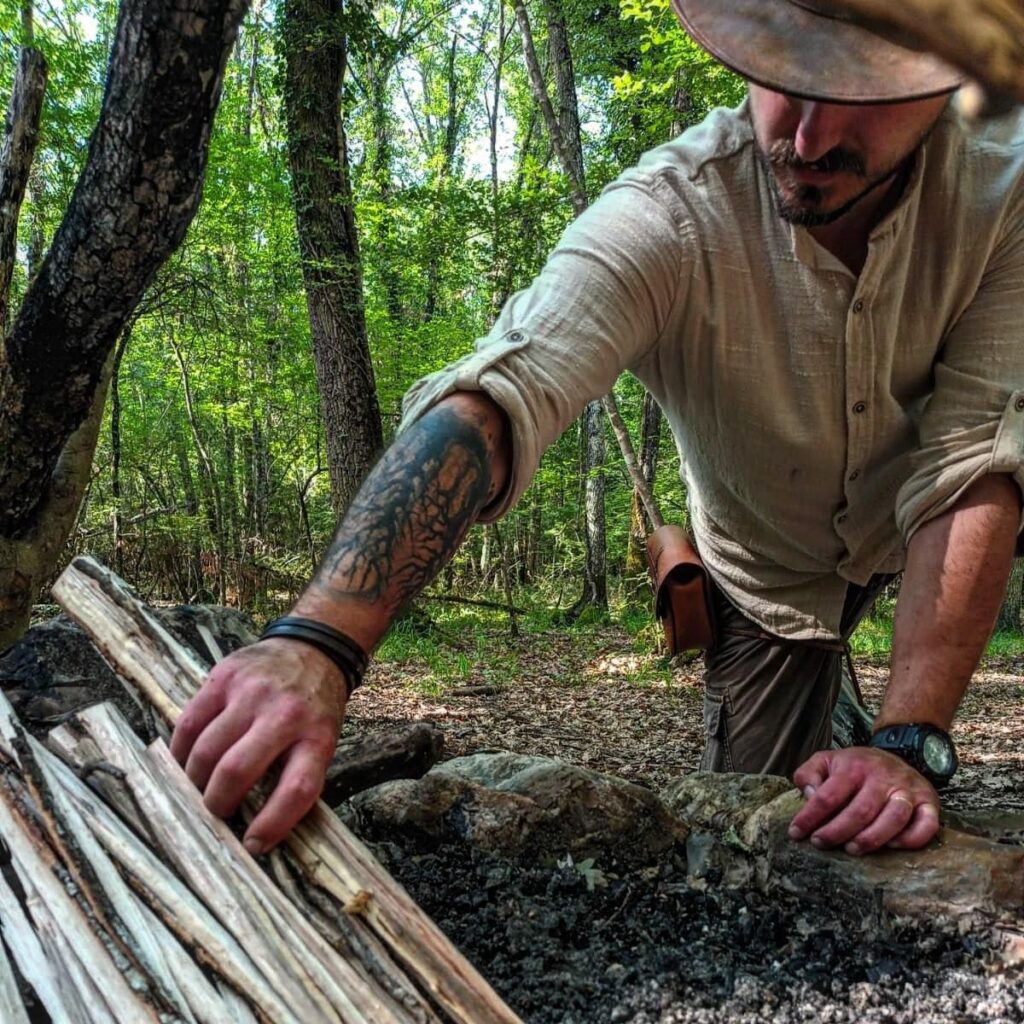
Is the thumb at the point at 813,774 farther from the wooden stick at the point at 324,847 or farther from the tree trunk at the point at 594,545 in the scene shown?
the tree trunk at the point at 594,545

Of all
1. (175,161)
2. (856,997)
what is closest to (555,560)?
(175,161)

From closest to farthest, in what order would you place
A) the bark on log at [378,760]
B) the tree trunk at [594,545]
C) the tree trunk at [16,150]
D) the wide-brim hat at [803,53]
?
the wide-brim hat at [803,53] < the bark on log at [378,760] < the tree trunk at [16,150] < the tree trunk at [594,545]

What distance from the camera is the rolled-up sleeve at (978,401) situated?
183 centimetres

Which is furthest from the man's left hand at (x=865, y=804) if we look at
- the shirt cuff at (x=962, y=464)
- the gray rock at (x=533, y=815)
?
the shirt cuff at (x=962, y=464)

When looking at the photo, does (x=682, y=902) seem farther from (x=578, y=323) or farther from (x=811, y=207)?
(x=811, y=207)

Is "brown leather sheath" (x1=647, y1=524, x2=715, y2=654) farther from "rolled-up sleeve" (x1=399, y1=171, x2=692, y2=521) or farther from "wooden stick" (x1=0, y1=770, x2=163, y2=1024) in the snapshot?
"wooden stick" (x1=0, y1=770, x2=163, y2=1024)

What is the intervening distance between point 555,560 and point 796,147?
15677 mm

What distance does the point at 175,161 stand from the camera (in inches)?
103

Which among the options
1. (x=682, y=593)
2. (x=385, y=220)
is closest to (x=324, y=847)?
(x=682, y=593)

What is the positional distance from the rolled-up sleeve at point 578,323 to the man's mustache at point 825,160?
0.98 feet

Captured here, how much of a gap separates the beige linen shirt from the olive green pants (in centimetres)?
84

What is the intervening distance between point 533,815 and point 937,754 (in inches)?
34.3

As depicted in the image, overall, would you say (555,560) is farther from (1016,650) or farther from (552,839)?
(552,839)

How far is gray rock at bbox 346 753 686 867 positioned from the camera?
5.26 feet
